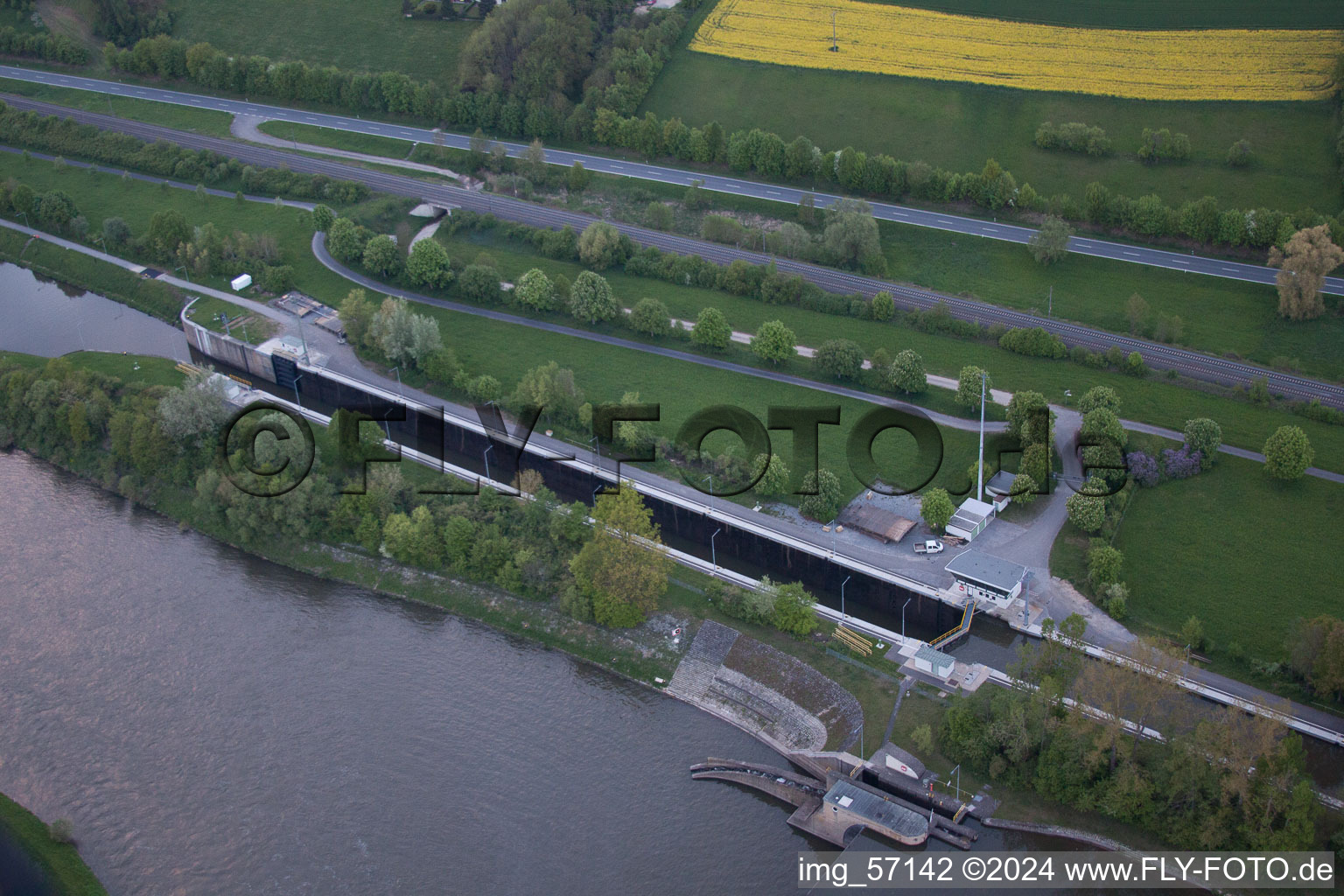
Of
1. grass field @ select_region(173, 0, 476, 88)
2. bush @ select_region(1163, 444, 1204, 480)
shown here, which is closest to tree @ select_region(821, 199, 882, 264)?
bush @ select_region(1163, 444, 1204, 480)

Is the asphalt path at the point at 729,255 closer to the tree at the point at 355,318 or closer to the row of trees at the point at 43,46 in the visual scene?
the row of trees at the point at 43,46

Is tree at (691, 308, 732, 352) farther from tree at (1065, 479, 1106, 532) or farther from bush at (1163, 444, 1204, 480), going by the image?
bush at (1163, 444, 1204, 480)

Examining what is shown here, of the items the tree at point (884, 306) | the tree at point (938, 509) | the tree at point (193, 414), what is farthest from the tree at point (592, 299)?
the tree at point (938, 509)

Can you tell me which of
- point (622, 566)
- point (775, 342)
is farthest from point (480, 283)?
point (622, 566)

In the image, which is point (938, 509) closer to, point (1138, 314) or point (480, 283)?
point (1138, 314)

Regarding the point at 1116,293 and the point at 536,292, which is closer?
the point at 1116,293

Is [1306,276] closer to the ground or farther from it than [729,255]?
farther from it

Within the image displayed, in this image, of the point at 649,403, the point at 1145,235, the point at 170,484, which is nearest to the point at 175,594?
the point at 170,484
